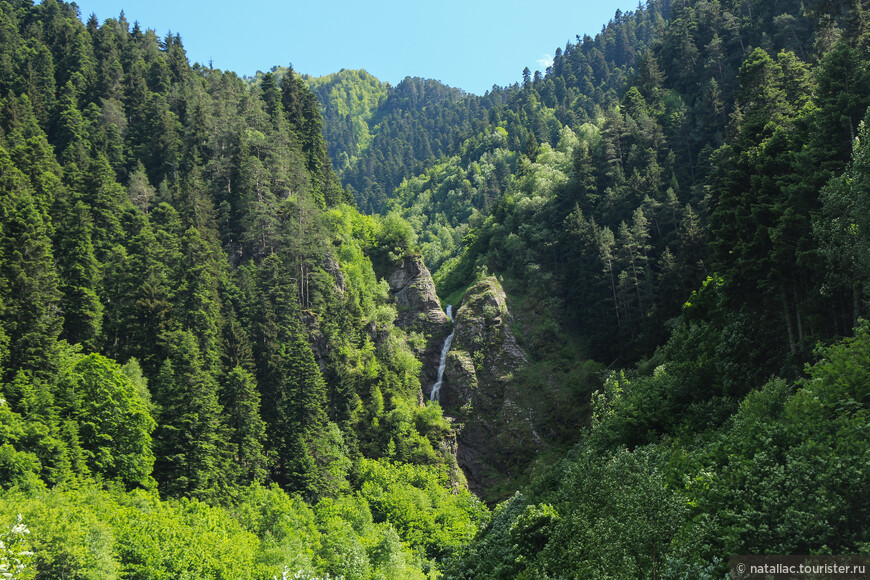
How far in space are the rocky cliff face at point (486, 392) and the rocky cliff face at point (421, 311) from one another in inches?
124

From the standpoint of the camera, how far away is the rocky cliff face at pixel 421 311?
291 ft

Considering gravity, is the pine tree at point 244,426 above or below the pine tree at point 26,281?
below

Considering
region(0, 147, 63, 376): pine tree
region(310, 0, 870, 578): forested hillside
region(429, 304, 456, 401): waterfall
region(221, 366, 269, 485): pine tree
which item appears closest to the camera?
region(310, 0, 870, 578): forested hillside

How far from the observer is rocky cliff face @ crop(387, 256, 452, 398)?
88625 millimetres

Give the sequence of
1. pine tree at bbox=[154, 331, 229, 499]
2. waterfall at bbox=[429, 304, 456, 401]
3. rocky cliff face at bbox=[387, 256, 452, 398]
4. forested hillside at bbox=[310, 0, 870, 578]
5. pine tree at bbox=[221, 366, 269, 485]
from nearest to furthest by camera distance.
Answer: forested hillside at bbox=[310, 0, 870, 578] < pine tree at bbox=[154, 331, 229, 499] < pine tree at bbox=[221, 366, 269, 485] < waterfall at bbox=[429, 304, 456, 401] < rocky cliff face at bbox=[387, 256, 452, 398]

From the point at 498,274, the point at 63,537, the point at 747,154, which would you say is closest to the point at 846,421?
the point at 747,154

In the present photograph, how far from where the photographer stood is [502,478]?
249 ft

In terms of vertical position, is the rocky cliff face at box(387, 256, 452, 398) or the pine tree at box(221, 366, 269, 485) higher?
the rocky cliff face at box(387, 256, 452, 398)

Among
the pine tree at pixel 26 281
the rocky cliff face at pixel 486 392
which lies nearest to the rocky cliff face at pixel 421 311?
the rocky cliff face at pixel 486 392

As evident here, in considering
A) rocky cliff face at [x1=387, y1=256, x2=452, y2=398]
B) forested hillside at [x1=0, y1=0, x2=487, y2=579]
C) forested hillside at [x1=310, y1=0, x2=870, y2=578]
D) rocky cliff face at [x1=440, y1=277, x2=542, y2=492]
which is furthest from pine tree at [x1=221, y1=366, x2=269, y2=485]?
rocky cliff face at [x1=387, y1=256, x2=452, y2=398]

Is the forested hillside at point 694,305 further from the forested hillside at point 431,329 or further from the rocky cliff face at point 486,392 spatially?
the rocky cliff face at point 486,392

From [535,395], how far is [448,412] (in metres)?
11.3

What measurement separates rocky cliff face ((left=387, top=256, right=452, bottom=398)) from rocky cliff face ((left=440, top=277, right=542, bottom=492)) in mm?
3157

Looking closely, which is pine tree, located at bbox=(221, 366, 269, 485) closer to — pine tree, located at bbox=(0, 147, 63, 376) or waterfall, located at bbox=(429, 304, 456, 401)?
pine tree, located at bbox=(0, 147, 63, 376)
